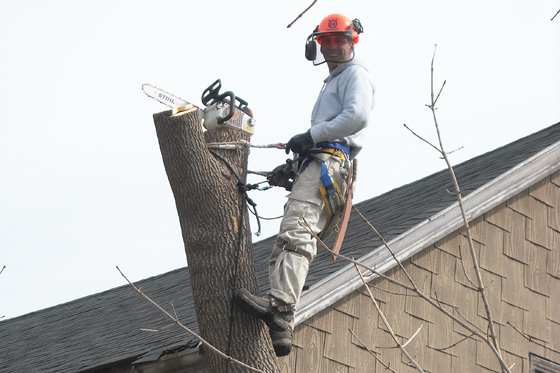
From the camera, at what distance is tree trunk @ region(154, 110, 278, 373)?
502 centimetres

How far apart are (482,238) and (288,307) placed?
3577 millimetres

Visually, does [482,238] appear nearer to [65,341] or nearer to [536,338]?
[536,338]

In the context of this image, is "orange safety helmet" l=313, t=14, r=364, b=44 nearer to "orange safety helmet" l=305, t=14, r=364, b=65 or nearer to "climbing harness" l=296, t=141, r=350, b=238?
"orange safety helmet" l=305, t=14, r=364, b=65

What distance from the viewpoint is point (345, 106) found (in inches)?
232

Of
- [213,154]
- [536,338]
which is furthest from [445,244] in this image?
[213,154]

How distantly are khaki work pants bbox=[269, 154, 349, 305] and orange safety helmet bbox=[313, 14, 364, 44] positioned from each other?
0.86 m

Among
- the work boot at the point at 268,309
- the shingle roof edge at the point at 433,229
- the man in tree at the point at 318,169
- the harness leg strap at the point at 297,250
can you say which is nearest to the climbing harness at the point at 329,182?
the man in tree at the point at 318,169

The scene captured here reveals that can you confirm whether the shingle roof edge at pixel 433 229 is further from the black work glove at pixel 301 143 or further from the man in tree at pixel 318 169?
Answer: the black work glove at pixel 301 143

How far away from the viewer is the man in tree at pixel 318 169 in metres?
5.28

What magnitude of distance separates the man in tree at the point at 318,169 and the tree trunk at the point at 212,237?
12 centimetres

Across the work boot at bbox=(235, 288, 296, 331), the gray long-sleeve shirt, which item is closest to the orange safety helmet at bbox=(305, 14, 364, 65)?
the gray long-sleeve shirt

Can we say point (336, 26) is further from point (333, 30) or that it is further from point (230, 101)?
point (230, 101)

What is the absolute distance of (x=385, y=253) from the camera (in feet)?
25.2

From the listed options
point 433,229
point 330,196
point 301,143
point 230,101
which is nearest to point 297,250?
point 330,196
